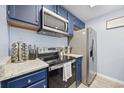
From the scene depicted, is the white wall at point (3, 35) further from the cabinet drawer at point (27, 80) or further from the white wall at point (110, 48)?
the white wall at point (110, 48)

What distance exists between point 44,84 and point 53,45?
3.74ft

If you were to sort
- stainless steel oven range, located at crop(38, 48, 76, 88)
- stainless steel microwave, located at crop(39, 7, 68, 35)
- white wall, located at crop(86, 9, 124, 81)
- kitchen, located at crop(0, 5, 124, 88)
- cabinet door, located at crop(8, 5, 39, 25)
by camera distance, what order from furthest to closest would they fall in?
white wall, located at crop(86, 9, 124, 81)
stainless steel microwave, located at crop(39, 7, 68, 35)
stainless steel oven range, located at crop(38, 48, 76, 88)
cabinet door, located at crop(8, 5, 39, 25)
kitchen, located at crop(0, 5, 124, 88)

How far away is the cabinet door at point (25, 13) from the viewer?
3.61ft

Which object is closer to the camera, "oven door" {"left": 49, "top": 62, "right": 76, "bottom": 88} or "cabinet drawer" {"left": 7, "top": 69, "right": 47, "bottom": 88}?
"cabinet drawer" {"left": 7, "top": 69, "right": 47, "bottom": 88}

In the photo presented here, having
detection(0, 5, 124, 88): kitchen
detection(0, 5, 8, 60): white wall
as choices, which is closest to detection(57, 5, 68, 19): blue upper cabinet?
detection(0, 5, 124, 88): kitchen

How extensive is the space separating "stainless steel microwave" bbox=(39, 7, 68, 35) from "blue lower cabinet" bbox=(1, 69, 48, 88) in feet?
2.63

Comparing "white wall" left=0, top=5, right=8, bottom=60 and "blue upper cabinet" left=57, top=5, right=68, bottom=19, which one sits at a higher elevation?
"blue upper cabinet" left=57, top=5, right=68, bottom=19

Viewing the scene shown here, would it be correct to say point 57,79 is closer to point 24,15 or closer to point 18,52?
point 18,52

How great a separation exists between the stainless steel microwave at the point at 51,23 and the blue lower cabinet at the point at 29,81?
80 cm

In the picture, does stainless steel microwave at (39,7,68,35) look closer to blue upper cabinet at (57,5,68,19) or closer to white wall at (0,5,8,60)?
blue upper cabinet at (57,5,68,19)

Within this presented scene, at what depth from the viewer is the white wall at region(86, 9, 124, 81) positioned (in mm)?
2258

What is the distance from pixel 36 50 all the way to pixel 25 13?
66cm

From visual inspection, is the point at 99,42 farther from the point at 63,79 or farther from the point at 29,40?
the point at 29,40

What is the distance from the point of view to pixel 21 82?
0.87 meters
